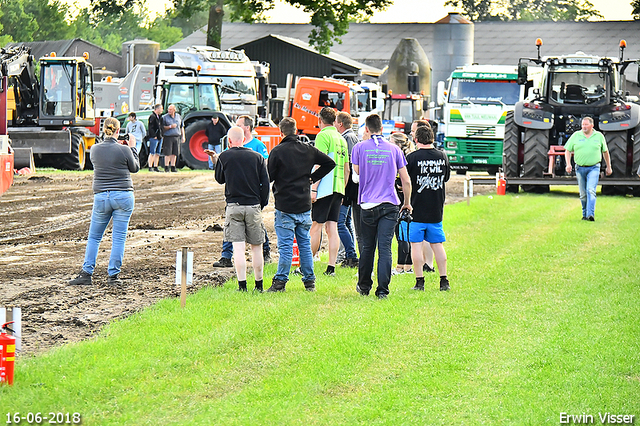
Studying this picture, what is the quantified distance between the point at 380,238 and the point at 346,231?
7.15ft

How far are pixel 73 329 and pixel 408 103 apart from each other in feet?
105

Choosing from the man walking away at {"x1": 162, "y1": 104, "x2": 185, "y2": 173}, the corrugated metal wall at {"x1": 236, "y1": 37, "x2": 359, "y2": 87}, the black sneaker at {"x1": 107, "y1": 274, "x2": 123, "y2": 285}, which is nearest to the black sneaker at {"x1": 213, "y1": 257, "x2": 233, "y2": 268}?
the black sneaker at {"x1": 107, "y1": 274, "x2": 123, "y2": 285}

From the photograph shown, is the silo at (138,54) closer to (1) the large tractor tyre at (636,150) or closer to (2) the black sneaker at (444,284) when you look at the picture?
(1) the large tractor tyre at (636,150)

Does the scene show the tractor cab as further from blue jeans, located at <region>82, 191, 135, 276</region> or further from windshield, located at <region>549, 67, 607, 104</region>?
blue jeans, located at <region>82, 191, 135, 276</region>

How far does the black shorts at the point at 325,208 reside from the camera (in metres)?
11.5

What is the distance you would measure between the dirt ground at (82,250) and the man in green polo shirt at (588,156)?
228 inches

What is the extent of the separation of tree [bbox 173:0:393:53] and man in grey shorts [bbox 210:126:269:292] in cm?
3747

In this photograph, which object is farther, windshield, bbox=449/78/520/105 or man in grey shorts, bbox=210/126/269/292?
windshield, bbox=449/78/520/105

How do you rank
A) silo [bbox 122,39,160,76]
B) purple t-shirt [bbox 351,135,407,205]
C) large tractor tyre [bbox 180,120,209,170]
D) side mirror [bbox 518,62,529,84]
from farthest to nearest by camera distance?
silo [bbox 122,39,160,76] → large tractor tyre [bbox 180,120,209,170] → side mirror [bbox 518,62,529,84] → purple t-shirt [bbox 351,135,407,205]

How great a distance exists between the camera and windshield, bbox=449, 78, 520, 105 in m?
29.9

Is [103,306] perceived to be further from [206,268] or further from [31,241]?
[31,241]

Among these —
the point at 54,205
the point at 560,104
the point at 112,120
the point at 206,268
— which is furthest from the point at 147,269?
the point at 560,104

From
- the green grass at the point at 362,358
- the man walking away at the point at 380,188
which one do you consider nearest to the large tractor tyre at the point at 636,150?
the green grass at the point at 362,358

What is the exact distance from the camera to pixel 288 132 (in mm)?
10586
